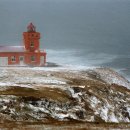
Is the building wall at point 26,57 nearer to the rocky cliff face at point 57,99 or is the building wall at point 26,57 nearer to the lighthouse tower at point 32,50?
the lighthouse tower at point 32,50

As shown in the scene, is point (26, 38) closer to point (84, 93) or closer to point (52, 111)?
point (84, 93)

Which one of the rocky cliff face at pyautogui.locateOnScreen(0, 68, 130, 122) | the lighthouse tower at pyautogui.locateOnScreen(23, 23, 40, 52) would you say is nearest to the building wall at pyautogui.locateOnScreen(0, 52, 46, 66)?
the lighthouse tower at pyautogui.locateOnScreen(23, 23, 40, 52)

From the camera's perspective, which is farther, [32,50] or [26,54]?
[32,50]

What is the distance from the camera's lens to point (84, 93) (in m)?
63.3

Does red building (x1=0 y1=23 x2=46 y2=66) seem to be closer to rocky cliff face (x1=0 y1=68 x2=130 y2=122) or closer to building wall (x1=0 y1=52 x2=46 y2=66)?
building wall (x1=0 y1=52 x2=46 y2=66)

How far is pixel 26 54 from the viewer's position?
102438mm

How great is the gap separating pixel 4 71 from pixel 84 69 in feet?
70.7

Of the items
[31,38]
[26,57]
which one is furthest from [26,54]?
[31,38]

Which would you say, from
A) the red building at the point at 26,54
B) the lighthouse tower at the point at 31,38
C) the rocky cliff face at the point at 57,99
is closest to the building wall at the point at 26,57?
the red building at the point at 26,54

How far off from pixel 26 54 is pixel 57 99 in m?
46.9

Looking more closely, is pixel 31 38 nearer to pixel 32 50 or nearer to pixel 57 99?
pixel 32 50

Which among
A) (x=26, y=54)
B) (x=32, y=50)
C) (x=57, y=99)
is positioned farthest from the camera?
(x=32, y=50)

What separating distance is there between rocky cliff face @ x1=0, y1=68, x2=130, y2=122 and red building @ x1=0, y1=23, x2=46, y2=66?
21411 mm

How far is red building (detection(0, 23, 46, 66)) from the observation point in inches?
4013
